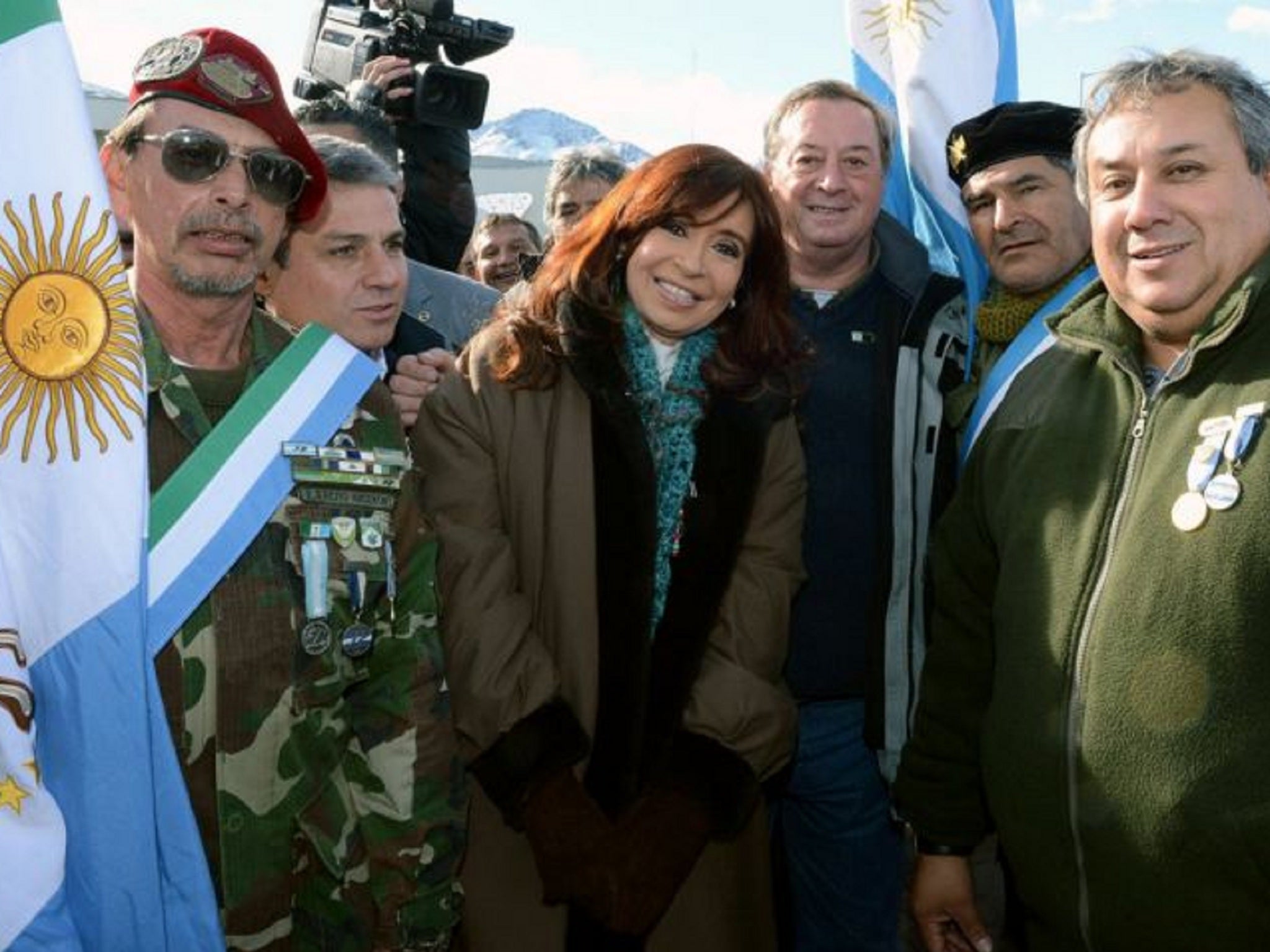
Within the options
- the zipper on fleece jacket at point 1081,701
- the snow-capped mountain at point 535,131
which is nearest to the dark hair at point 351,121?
the zipper on fleece jacket at point 1081,701

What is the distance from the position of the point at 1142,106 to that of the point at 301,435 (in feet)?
5.67

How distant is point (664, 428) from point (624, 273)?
40 centimetres

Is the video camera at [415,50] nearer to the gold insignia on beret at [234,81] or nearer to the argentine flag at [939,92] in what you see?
the argentine flag at [939,92]

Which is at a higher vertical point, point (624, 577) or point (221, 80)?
point (221, 80)

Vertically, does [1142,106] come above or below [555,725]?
above

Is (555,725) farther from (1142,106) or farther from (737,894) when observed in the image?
(1142,106)

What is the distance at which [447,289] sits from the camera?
3.97m

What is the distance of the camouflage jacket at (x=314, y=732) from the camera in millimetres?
2275

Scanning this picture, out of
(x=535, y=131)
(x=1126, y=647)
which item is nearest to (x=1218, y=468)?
(x=1126, y=647)

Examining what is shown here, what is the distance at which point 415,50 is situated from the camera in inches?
177

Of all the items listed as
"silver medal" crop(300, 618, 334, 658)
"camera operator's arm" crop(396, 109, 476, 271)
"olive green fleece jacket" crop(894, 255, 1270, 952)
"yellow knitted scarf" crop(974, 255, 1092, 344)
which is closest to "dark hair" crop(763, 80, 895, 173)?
"yellow knitted scarf" crop(974, 255, 1092, 344)

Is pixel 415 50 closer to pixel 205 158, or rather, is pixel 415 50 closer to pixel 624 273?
pixel 624 273

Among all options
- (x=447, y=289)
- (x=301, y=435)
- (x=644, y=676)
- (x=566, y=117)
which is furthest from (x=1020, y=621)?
(x=566, y=117)

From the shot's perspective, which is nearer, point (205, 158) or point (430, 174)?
point (205, 158)
